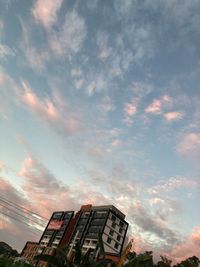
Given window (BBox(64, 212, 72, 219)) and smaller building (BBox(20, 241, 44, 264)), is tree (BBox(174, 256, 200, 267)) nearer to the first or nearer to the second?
window (BBox(64, 212, 72, 219))

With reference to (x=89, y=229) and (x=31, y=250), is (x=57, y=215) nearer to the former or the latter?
(x=31, y=250)

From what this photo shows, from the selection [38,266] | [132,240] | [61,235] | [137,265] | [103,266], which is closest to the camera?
[132,240]

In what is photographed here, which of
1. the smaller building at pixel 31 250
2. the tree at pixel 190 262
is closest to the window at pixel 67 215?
the smaller building at pixel 31 250

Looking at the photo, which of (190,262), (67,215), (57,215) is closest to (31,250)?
(57,215)

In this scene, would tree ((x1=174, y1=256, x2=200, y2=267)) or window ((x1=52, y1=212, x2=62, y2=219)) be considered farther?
window ((x1=52, y1=212, x2=62, y2=219))

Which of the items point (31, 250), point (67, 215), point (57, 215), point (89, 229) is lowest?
point (31, 250)

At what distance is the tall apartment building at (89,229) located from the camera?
290 ft

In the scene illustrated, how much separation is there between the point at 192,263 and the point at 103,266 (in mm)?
78110

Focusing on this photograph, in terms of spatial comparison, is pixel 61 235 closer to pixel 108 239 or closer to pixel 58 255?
pixel 108 239

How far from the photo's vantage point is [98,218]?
310ft

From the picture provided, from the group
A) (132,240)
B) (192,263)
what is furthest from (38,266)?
(132,240)

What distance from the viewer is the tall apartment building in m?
88.4

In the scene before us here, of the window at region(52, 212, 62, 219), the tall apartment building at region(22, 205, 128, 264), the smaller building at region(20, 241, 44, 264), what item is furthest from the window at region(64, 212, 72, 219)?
the smaller building at region(20, 241, 44, 264)

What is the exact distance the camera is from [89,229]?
309 feet
